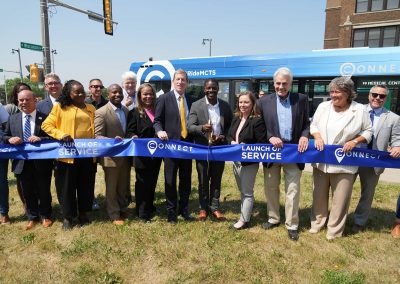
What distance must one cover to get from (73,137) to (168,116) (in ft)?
4.52

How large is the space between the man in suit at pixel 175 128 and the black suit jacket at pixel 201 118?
132 mm

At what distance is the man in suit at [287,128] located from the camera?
399 centimetres

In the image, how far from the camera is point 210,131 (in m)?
4.42

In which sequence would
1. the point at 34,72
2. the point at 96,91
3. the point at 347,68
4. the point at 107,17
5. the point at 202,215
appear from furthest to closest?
the point at 107,17, the point at 34,72, the point at 347,68, the point at 96,91, the point at 202,215

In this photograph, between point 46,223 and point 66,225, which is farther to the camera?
point 46,223

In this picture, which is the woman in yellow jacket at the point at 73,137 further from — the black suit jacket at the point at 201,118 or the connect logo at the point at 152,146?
→ the black suit jacket at the point at 201,118

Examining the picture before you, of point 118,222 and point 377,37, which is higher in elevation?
point 377,37

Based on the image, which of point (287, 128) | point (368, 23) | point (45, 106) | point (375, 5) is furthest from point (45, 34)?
point (375, 5)

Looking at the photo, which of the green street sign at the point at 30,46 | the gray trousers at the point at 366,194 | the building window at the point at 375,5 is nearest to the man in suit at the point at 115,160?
the gray trousers at the point at 366,194

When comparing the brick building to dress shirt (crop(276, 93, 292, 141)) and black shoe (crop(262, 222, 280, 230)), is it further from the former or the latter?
black shoe (crop(262, 222, 280, 230))

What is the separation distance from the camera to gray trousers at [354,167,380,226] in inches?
173

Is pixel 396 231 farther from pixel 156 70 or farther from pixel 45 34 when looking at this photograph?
pixel 45 34

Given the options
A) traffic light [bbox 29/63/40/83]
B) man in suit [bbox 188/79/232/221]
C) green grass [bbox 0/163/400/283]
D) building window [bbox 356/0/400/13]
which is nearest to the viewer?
green grass [bbox 0/163/400/283]

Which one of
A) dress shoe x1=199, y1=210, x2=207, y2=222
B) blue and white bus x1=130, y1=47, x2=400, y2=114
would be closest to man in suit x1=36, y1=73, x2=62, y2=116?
dress shoe x1=199, y1=210, x2=207, y2=222
